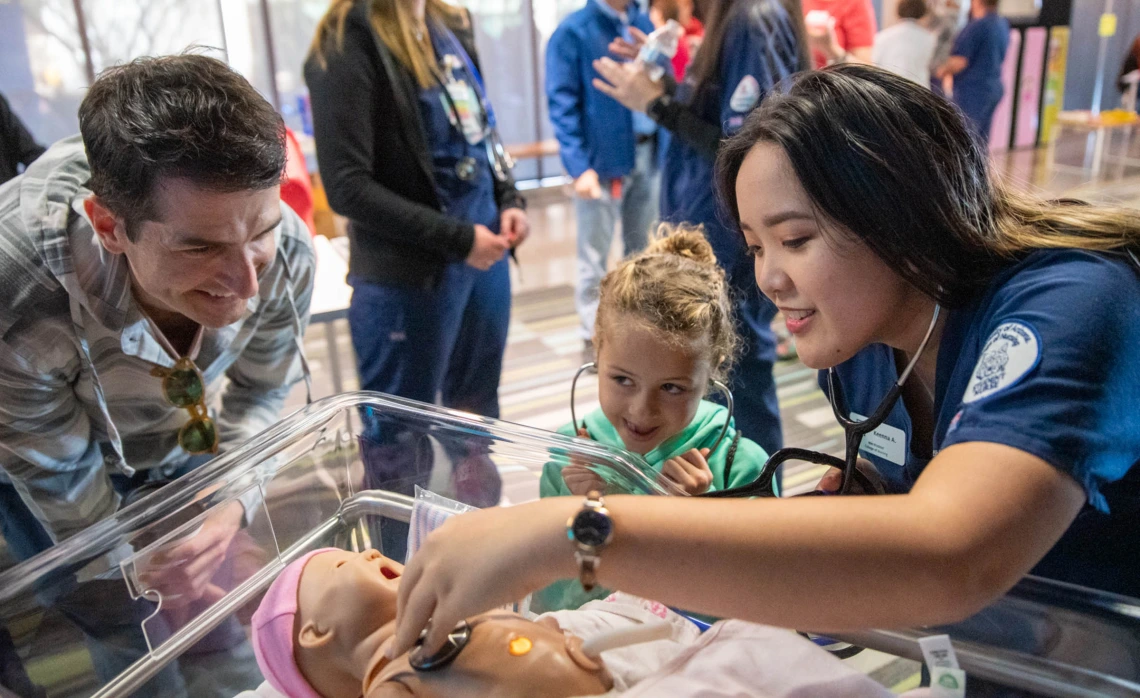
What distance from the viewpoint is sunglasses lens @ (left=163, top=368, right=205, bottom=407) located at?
4.82 feet

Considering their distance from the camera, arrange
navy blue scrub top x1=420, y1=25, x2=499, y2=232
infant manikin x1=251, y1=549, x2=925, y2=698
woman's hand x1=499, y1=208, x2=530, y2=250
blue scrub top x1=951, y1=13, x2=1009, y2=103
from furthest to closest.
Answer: blue scrub top x1=951, y1=13, x2=1009, y2=103, woman's hand x1=499, y1=208, x2=530, y2=250, navy blue scrub top x1=420, y1=25, x2=499, y2=232, infant manikin x1=251, y1=549, x2=925, y2=698

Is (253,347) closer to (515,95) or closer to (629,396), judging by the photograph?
(629,396)

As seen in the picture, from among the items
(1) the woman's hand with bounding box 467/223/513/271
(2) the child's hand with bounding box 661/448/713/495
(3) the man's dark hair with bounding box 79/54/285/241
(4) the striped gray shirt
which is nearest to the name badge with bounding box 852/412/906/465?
(2) the child's hand with bounding box 661/448/713/495

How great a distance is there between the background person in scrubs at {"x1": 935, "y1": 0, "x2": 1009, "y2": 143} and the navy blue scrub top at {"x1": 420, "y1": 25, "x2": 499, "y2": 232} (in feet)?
13.2

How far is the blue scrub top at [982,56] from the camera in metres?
5.16

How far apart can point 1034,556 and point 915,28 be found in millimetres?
4681

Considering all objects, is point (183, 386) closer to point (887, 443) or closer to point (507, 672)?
point (507, 672)

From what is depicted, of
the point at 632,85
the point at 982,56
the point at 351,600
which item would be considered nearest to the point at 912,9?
the point at 982,56

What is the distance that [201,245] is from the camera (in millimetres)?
1180

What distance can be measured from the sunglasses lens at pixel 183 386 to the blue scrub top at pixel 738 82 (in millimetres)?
1190

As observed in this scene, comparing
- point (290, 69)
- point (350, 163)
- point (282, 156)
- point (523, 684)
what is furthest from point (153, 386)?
point (290, 69)

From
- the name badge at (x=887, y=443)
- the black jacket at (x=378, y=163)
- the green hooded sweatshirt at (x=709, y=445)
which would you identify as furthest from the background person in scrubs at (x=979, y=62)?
the name badge at (x=887, y=443)

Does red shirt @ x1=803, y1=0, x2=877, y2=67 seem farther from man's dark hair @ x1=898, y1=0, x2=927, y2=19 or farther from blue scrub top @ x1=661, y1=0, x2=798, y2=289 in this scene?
A: blue scrub top @ x1=661, y1=0, x2=798, y2=289

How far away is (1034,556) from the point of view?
2.10 feet
